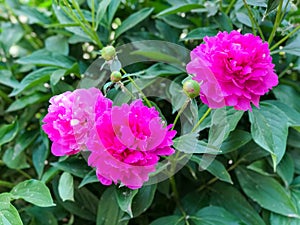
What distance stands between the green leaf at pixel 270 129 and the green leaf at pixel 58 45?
1.41 feet

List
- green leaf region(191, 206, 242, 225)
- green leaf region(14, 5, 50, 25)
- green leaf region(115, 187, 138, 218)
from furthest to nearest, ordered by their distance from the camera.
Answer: green leaf region(14, 5, 50, 25) → green leaf region(191, 206, 242, 225) → green leaf region(115, 187, 138, 218)

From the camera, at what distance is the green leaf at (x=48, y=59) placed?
88 centimetres

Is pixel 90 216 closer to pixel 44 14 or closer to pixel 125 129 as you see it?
pixel 125 129

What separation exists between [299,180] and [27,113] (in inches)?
20.9

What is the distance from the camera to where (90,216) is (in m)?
0.85

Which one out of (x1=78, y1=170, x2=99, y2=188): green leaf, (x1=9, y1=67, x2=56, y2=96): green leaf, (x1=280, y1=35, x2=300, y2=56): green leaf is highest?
(x1=280, y1=35, x2=300, y2=56): green leaf

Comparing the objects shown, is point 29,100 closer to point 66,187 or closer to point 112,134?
point 66,187

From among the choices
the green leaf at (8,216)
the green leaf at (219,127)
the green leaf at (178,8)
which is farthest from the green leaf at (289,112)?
the green leaf at (8,216)

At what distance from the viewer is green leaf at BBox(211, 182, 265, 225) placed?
0.78 metres

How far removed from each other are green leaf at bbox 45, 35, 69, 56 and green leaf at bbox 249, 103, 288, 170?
0.43m

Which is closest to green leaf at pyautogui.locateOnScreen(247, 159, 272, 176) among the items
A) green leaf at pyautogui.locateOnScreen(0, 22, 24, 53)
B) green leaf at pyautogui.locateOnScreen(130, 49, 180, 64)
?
green leaf at pyautogui.locateOnScreen(130, 49, 180, 64)

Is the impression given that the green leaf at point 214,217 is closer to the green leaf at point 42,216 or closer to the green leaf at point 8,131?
the green leaf at point 42,216

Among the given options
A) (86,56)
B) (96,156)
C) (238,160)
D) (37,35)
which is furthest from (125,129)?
(37,35)

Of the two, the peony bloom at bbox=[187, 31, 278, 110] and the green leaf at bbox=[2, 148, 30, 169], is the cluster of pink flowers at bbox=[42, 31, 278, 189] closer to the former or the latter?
the peony bloom at bbox=[187, 31, 278, 110]
